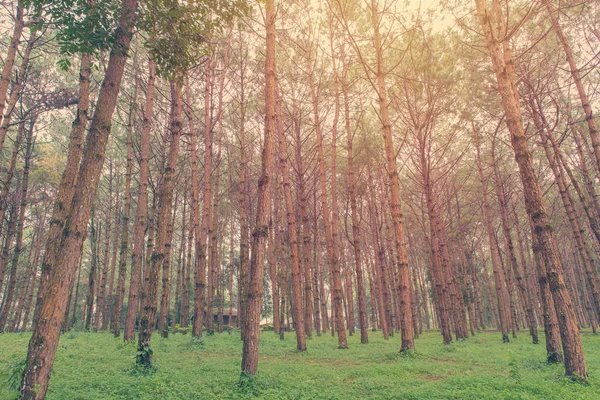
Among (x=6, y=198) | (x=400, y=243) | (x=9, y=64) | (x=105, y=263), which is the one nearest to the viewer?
(x=9, y=64)

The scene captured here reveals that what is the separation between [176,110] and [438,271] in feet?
35.0

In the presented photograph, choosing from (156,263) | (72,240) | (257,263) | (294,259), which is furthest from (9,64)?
(294,259)

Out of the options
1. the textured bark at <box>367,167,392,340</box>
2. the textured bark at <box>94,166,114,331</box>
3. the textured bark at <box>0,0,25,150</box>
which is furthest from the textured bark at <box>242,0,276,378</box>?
the textured bark at <box>94,166,114,331</box>

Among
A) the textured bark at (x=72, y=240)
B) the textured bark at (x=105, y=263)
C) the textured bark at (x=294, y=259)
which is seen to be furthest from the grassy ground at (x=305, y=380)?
the textured bark at (x=105, y=263)

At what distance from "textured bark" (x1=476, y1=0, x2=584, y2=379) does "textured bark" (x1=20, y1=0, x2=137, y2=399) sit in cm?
737

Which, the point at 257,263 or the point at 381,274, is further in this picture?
the point at 381,274

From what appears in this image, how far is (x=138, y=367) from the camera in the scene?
6.31 metres

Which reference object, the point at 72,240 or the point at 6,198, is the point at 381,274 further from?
the point at 6,198

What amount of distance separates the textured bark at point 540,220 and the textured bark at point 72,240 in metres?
7.37

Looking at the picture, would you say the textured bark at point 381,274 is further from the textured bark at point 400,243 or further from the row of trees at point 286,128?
the textured bark at point 400,243

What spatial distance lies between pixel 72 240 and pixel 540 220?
787cm

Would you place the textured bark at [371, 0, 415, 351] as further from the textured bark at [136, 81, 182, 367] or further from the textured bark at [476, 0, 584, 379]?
the textured bark at [136, 81, 182, 367]

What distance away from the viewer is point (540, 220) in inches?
232

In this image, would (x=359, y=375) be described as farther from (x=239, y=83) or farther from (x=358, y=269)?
(x=239, y=83)
